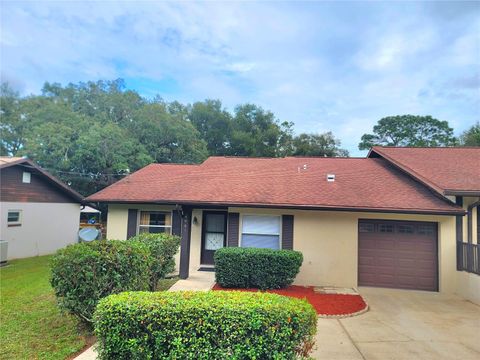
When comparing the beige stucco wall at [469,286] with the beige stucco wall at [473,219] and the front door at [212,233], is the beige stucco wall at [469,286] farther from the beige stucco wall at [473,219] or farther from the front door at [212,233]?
the front door at [212,233]

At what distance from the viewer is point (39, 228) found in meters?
15.6

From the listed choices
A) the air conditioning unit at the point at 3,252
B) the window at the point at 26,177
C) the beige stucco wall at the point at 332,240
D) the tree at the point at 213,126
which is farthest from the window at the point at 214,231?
the tree at the point at 213,126

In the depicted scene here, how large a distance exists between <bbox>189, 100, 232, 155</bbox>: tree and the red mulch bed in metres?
28.0

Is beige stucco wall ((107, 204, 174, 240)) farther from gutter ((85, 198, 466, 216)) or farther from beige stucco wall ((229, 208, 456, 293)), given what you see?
beige stucco wall ((229, 208, 456, 293))

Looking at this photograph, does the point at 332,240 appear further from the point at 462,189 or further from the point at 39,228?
the point at 39,228

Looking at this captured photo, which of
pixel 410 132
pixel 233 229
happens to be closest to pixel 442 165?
pixel 233 229

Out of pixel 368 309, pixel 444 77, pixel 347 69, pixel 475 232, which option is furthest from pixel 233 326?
pixel 444 77

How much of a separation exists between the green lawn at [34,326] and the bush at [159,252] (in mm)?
1976

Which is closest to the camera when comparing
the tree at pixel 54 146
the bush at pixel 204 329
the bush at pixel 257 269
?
the bush at pixel 204 329

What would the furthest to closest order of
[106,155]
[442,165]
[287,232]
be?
[106,155] → [442,165] → [287,232]

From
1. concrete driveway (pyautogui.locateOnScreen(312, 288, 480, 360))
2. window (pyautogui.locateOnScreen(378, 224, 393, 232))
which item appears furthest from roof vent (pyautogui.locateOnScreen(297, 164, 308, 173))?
concrete driveway (pyautogui.locateOnScreen(312, 288, 480, 360))

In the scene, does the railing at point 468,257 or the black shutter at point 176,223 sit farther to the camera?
the black shutter at point 176,223

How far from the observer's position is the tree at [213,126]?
119 feet

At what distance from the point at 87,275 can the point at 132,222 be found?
6523 millimetres
